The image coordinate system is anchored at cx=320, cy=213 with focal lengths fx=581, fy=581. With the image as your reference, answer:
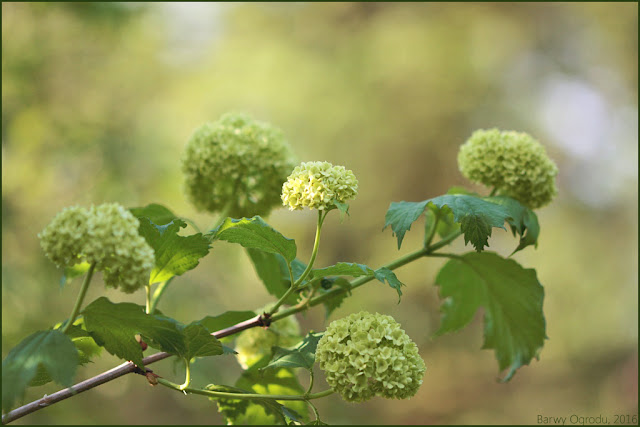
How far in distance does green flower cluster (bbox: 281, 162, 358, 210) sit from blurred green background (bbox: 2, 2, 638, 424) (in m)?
5.23

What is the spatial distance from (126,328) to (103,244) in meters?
0.19

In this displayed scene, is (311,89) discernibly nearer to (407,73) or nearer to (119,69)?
(407,73)

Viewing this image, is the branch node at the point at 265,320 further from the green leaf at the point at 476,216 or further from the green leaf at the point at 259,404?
the green leaf at the point at 476,216

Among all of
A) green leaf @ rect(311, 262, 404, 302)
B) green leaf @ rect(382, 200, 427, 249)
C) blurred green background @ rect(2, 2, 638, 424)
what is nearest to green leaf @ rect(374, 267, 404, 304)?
green leaf @ rect(311, 262, 404, 302)

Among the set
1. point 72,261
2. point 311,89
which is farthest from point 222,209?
point 311,89

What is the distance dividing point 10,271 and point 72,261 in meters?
3.61

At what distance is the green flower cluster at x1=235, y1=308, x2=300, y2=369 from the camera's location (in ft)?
4.61

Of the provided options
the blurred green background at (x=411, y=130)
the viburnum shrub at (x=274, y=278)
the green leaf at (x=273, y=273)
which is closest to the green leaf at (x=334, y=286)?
the viburnum shrub at (x=274, y=278)

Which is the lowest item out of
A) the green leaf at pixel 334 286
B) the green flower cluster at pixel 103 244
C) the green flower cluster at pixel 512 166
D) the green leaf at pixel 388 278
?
the green flower cluster at pixel 103 244

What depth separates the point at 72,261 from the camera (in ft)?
2.67

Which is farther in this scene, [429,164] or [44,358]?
[429,164]

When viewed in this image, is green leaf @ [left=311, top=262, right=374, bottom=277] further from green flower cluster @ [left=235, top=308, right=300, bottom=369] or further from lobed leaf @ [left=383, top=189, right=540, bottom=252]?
green flower cluster @ [left=235, top=308, right=300, bottom=369]

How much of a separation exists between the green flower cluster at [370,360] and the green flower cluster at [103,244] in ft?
1.14

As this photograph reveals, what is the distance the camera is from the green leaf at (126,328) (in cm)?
90
